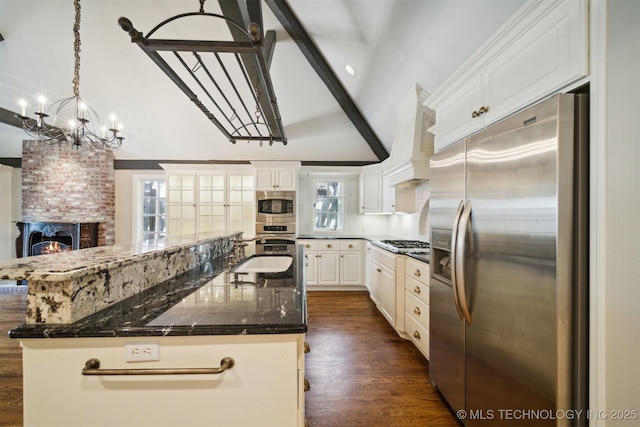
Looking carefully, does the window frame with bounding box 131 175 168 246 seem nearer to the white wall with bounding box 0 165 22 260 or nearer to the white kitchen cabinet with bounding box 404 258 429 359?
the white wall with bounding box 0 165 22 260

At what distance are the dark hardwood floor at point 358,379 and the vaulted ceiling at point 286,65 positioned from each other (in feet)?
8.48

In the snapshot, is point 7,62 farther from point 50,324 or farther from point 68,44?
point 50,324

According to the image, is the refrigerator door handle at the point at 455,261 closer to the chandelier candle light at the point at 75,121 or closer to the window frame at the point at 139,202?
the chandelier candle light at the point at 75,121

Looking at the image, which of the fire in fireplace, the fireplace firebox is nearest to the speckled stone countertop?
the fireplace firebox

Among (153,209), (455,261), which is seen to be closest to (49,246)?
(153,209)

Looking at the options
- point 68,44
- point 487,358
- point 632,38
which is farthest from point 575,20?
point 68,44

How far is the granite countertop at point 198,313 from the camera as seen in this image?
2.56 feet

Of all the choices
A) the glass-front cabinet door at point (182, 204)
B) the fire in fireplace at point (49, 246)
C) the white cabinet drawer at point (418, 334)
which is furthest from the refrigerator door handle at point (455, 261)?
the fire in fireplace at point (49, 246)

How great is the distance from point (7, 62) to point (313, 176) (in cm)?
493

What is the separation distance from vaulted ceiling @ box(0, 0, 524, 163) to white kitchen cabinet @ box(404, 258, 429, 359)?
176 cm

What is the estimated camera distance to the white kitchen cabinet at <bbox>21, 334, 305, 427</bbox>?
0.77 m

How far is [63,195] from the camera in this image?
4668mm

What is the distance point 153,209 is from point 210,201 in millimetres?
1363

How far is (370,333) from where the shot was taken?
2.81 metres
